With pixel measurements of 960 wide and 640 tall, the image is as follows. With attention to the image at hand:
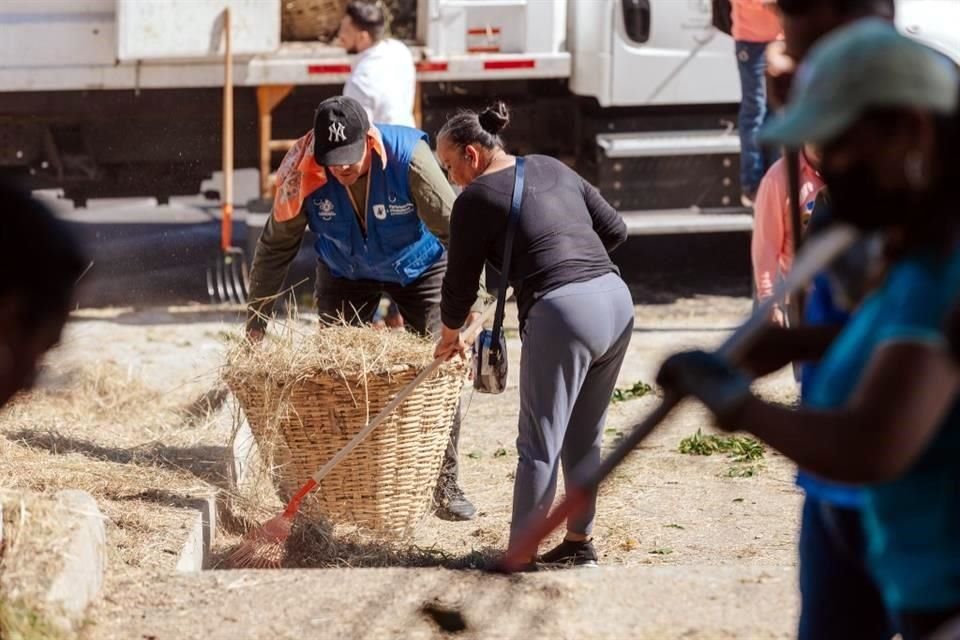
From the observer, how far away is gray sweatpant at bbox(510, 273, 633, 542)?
16.0 ft

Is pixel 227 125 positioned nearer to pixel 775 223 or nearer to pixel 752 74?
pixel 752 74

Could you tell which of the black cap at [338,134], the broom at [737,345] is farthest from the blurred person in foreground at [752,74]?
the broom at [737,345]

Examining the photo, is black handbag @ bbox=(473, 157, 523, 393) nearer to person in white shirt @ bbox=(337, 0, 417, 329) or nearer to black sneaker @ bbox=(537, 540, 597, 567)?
black sneaker @ bbox=(537, 540, 597, 567)

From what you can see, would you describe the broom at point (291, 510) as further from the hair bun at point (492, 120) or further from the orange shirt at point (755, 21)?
the orange shirt at point (755, 21)

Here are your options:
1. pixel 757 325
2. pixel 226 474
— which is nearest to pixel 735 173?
pixel 226 474

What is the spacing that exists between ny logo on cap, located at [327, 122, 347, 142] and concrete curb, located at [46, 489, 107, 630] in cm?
164

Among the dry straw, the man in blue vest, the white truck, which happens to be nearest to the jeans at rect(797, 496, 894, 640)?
the dry straw

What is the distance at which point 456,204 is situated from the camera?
4906mm

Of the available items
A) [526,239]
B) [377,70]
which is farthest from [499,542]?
[377,70]

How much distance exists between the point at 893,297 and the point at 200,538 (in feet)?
11.7

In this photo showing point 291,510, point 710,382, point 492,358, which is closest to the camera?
point 710,382

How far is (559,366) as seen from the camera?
4902mm

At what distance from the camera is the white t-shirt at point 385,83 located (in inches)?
315

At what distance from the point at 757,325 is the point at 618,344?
2.54 m
